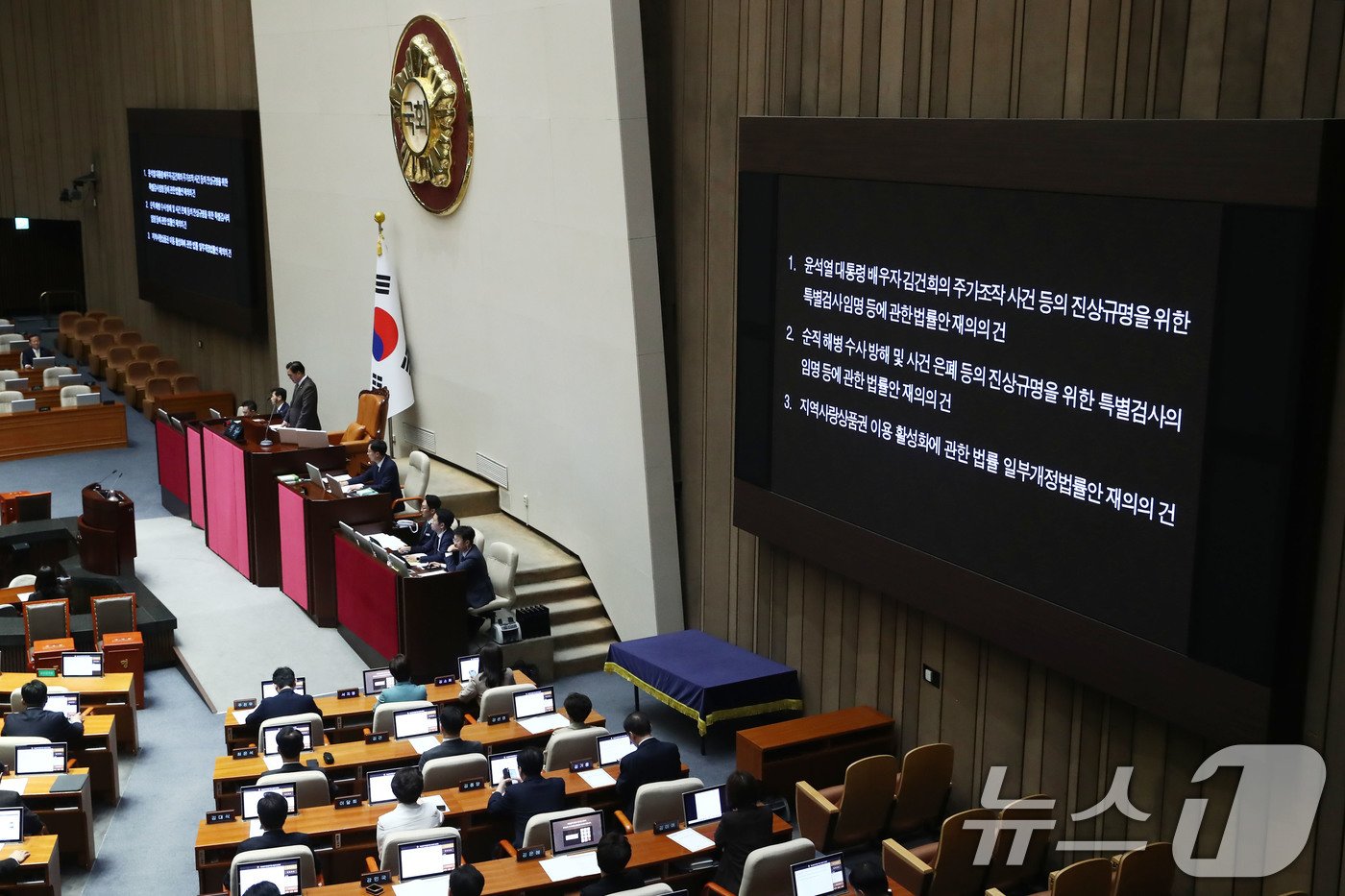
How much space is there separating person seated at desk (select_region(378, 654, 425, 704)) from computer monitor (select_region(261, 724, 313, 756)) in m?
0.67

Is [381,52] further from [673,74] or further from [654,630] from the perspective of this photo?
[654,630]

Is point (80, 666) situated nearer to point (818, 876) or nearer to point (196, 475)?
point (196, 475)

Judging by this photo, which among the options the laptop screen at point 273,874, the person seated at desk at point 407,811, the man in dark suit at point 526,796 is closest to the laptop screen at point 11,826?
the laptop screen at point 273,874

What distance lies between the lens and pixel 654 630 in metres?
11.5

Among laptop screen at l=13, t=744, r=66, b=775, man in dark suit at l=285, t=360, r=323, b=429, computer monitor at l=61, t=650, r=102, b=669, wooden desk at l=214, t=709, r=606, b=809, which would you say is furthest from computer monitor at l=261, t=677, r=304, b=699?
man in dark suit at l=285, t=360, r=323, b=429

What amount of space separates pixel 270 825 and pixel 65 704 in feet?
10.1

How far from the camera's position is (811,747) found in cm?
922

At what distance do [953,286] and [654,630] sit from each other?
14.9 feet

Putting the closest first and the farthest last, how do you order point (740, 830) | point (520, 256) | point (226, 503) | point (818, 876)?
point (818, 876), point (740, 830), point (520, 256), point (226, 503)

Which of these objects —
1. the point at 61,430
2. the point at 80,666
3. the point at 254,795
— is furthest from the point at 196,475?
the point at 254,795

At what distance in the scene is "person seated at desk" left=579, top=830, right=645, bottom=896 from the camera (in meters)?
6.61

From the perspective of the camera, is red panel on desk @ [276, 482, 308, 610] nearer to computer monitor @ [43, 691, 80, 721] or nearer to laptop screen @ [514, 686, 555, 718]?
computer monitor @ [43, 691, 80, 721]

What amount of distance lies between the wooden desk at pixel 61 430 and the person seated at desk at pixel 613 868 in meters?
14.6

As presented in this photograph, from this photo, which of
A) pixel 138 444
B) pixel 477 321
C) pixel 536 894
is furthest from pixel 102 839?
pixel 138 444
